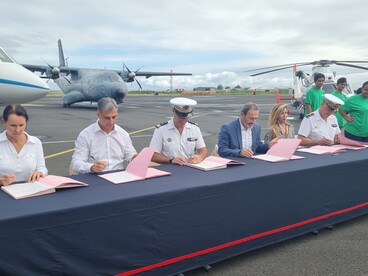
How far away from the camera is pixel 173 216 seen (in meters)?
2.38

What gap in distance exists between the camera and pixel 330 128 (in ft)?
15.2

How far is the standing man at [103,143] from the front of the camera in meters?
3.20

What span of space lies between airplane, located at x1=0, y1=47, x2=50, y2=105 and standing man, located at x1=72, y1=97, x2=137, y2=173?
9.32 meters

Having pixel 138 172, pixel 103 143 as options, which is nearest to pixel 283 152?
pixel 138 172

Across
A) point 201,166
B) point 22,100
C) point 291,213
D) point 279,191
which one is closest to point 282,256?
point 291,213

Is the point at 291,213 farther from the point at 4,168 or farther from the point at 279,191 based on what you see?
the point at 4,168

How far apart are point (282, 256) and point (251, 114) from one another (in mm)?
1575

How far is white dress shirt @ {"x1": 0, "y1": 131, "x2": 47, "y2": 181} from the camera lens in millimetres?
2707

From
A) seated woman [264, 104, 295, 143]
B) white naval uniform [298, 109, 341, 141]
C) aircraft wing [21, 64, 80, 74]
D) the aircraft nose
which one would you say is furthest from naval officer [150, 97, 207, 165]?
aircraft wing [21, 64, 80, 74]

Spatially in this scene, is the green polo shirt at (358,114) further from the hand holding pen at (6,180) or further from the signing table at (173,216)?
the hand holding pen at (6,180)

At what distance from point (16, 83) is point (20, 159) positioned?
31.9 feet

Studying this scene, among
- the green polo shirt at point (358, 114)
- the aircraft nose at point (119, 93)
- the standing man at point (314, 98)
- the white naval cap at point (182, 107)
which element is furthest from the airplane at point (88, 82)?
the white naval cap at point (182, 107)

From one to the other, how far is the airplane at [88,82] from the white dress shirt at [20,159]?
17.0 m

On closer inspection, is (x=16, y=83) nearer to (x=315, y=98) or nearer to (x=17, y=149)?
(x=315, y=98)
